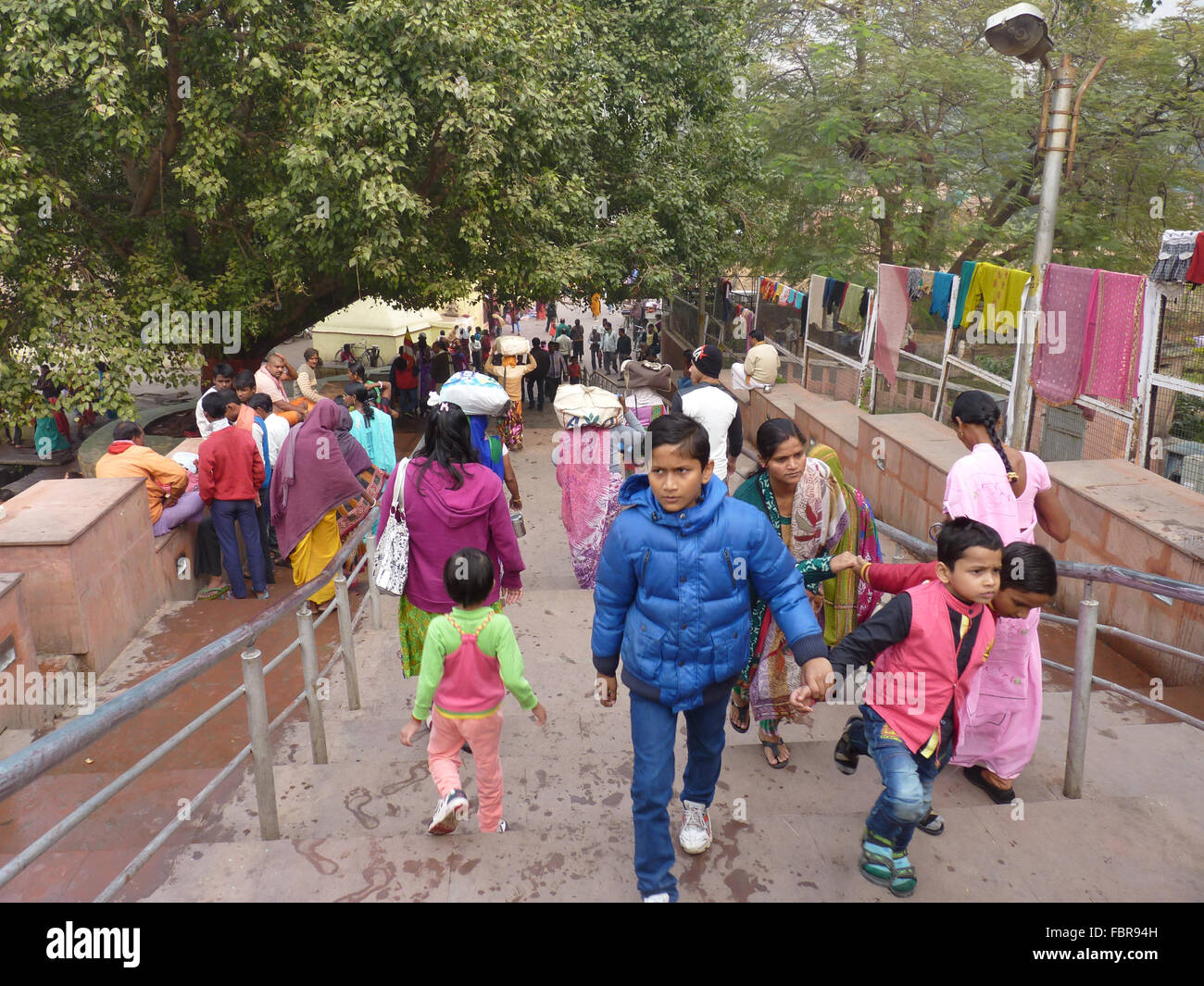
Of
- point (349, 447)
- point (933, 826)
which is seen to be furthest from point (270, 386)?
point (933, 826)

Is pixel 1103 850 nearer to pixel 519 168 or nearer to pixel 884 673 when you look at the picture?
pixel 884 673

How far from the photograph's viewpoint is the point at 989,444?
3574 mm

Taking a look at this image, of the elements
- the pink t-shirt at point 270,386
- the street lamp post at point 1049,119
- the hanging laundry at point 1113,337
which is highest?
the street lamp post at point 1049,119

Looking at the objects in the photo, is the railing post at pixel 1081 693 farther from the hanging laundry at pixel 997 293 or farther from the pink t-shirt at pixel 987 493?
the hanging laundry at pixel 997 293

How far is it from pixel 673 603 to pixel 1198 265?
17.1 feet

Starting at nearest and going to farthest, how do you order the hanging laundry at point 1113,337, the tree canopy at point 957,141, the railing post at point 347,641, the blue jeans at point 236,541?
1. the railing post at point 347,641
2. the hanging laundry at point 1113,337
3. the blue jeans at point 236,541
4. the tree canopy at point 957,141

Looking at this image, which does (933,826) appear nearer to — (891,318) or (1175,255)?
(1175,255)

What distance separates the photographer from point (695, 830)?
9.66ft

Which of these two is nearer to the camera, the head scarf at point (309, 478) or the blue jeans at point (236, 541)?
the head scarf at point (309, 478)

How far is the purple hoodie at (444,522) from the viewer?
146 inches

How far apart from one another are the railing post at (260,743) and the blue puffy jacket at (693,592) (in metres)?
1.23

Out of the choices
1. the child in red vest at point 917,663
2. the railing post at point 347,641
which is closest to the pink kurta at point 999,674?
the child in red vest at point 917,663

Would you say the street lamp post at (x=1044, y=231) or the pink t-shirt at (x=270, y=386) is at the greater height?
the street lamp post at (x=1044, y=231)

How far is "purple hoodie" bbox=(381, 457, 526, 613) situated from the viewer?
371cm
